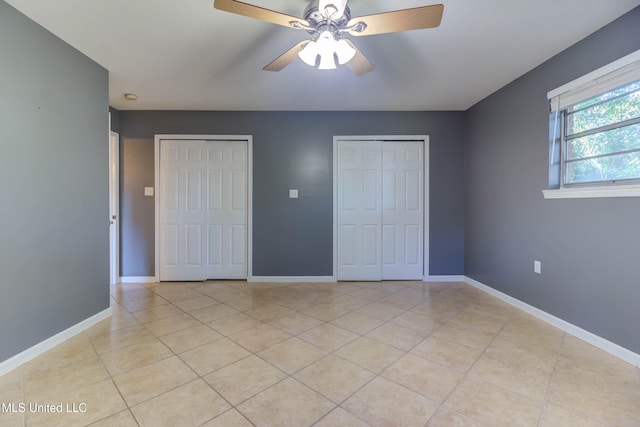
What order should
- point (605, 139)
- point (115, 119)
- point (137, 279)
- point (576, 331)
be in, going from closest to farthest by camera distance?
point (605, 139), point (576, 331), point (115, 119), point (137, 279)

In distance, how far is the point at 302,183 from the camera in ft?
12.6

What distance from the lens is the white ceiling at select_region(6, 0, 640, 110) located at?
5.98 ft

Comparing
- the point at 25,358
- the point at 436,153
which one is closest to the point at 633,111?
the point at 436,153

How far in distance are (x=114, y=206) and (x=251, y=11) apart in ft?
11.3

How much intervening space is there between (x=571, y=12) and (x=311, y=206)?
300 centimetres

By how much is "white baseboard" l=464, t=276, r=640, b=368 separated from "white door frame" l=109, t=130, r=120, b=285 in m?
4.88

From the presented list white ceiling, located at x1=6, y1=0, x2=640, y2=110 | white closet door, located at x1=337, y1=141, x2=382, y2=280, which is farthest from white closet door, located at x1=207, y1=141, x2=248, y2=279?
white closet door, located at x1=337, y1=141, x2=382, y2=280

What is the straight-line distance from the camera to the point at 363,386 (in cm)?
161

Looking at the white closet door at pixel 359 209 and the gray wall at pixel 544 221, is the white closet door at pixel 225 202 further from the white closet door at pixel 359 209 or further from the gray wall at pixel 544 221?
the gray wall at pixel 544 221

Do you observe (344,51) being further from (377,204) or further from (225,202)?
(225,202)

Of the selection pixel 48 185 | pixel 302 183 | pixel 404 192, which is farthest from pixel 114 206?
pixel 404 192

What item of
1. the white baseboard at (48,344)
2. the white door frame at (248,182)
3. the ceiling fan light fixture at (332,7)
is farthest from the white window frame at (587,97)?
the white baseboard at (48,344)

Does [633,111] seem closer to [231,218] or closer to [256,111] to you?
[256,111]

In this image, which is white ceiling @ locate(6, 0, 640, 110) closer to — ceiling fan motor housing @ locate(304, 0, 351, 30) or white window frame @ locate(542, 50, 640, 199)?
ceiling fan motor housing @ locate(304, 0, 351, 30)
